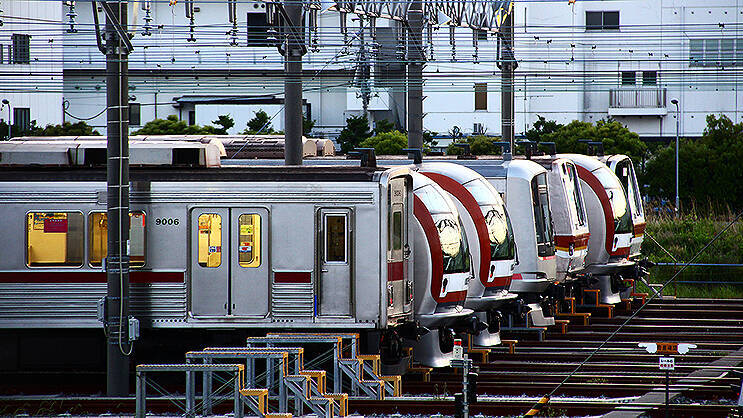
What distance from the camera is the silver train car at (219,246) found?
1638 cm

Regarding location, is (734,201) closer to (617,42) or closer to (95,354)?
(617,42)

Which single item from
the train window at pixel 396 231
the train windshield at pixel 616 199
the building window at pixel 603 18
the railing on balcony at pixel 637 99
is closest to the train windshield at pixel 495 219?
the train window at pixel 396 231

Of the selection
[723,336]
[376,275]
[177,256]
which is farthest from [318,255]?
[723,336]

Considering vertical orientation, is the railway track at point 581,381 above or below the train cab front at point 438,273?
below

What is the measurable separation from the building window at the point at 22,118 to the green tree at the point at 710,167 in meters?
25.5

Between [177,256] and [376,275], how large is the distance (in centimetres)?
281

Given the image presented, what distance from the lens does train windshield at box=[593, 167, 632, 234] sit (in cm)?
2583

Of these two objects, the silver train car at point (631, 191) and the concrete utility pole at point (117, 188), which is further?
the silver train car at point (631, 191)

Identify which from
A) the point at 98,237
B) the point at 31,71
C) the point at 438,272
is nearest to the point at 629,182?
the point at 438,272

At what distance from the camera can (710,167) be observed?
157 feet

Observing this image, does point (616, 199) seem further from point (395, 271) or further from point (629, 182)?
point (395, 271)

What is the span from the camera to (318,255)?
16.4 meters

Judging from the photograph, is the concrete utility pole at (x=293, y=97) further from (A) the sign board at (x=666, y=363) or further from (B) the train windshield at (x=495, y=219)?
(A) the sign board at (x=666, y=363)

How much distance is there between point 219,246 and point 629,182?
45.4 ft
